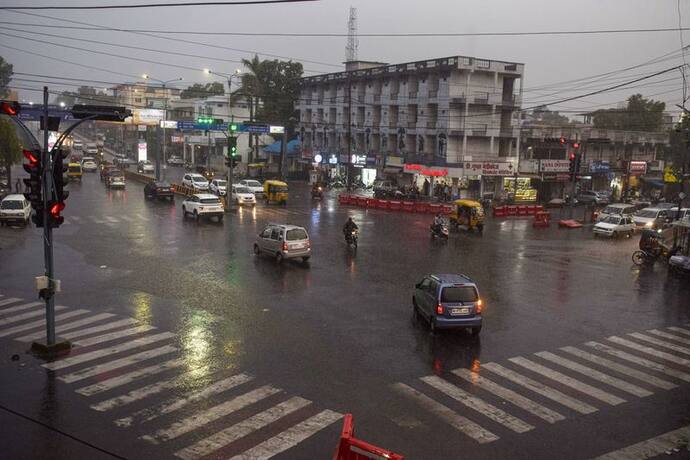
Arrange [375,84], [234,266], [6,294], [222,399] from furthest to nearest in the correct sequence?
1. [375,84]
2. [234,266]
3. [6,294]
4. [222,399]

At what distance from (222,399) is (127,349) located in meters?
4.09

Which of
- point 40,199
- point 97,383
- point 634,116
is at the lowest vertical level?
point 97,383

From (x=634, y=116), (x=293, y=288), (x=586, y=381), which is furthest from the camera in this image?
(x=634, y=116)

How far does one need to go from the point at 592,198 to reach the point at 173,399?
185 ft

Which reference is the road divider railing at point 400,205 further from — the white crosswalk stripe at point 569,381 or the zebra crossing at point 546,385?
the white crosswalk stripe at point 569,381

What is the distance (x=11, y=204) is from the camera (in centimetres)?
3366

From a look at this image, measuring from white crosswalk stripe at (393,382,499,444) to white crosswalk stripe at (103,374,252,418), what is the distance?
347 cm

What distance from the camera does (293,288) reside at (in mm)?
21266

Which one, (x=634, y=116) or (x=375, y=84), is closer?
(x=375, y=84)

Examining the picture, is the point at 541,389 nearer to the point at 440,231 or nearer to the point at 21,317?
the point at 21,317

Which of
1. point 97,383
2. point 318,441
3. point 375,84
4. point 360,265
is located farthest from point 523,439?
point 375,84

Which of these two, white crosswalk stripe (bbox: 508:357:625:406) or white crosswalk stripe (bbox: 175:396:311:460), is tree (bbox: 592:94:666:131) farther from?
white crosswalk stripe (bbox: 175:396:311:460)

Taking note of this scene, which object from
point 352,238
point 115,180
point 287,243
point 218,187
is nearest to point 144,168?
point 115,180

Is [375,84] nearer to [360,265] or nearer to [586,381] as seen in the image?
[360,265]
